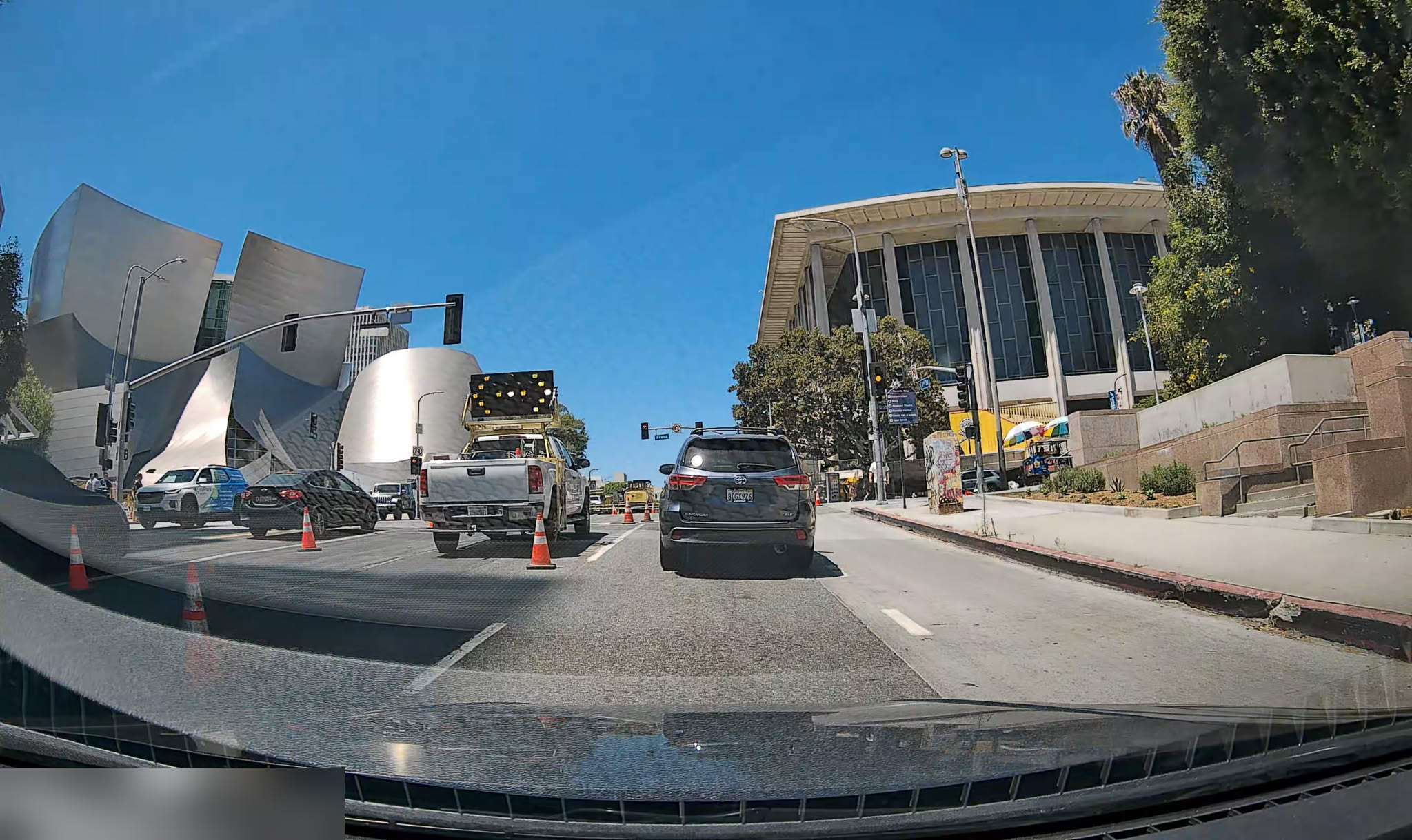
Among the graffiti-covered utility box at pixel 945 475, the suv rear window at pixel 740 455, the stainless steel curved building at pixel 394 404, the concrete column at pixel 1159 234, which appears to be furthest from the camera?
the stainless steel curved building at pixel 394 404

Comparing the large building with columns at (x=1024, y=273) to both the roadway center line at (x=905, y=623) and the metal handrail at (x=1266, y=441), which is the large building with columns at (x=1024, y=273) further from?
the roadway center line at (x=905, y=623)

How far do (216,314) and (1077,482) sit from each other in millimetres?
64857

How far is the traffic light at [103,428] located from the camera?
2084 centimetres

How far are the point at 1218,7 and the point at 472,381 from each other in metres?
17.7

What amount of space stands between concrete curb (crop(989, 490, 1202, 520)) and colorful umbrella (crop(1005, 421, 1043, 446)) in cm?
2065

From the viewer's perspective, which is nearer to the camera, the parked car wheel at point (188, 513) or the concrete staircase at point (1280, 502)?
Result: the concrete staircase at point (1280, 502)

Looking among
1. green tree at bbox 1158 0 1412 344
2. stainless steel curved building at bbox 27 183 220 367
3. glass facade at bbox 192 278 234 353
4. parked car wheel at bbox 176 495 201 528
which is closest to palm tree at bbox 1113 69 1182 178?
Answer: green tree at bbox 1158 0 1412 344

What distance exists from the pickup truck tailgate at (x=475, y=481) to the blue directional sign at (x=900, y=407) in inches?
706

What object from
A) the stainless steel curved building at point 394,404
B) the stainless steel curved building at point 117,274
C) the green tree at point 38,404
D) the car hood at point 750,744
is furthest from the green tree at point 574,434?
the car hood at point 750,744

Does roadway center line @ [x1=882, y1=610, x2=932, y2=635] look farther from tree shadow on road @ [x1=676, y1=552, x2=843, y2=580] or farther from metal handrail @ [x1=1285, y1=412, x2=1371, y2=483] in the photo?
metal handrail @ [x1=1285, y1=412, x2=1371, y2=483]

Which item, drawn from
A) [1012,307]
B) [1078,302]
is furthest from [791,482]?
[1078,302]

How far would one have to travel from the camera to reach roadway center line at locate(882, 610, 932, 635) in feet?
21.6

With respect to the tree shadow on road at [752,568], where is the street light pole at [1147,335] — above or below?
above

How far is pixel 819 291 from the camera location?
66688 millimetres
